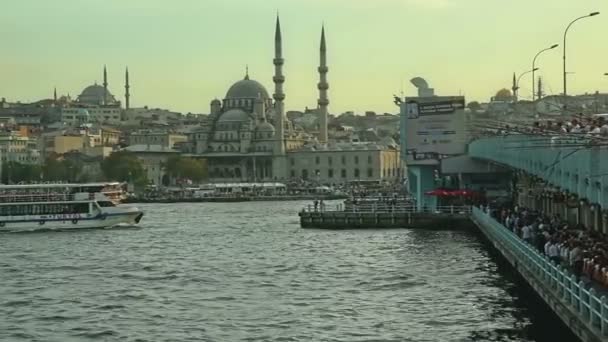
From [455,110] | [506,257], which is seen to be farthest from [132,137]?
[506,257]

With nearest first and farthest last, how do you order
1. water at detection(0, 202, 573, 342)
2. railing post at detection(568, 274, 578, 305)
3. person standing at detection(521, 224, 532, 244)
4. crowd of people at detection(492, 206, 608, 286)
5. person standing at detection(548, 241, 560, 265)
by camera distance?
railing post at detection(568, 274, 578, 305) → crowd of people at detection(492, 206, 608, 286) → person standing at detection(548, 241, 560, 265) → water at detection(0, 202, 573, 342) → person standing at detection(521, 224, 532, 244)

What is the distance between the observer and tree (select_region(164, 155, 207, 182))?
14162 centimetres

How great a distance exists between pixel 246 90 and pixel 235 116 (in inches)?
312

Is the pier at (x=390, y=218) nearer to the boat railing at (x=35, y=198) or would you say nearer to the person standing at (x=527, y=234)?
the boat railing at (x=35, y=198)

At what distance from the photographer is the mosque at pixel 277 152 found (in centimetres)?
14912

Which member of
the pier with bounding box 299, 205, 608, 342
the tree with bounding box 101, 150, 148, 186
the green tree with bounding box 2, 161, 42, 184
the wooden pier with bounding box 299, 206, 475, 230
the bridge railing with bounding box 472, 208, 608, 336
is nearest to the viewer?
the bridge railing with bounding box 472, 208, 608, 336

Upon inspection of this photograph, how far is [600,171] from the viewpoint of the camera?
19.0 meters

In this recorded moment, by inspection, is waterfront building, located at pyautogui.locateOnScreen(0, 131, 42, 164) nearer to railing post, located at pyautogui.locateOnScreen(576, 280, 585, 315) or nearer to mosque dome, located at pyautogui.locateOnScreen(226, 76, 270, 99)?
mosque dome, located at pyautogui.locateOnScreen(226, 76, 270, 99)

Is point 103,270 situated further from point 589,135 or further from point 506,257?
point 589,135

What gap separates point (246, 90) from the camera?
164875 mm

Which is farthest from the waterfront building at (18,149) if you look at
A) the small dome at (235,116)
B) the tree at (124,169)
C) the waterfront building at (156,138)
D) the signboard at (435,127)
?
the signboard at (435,127)

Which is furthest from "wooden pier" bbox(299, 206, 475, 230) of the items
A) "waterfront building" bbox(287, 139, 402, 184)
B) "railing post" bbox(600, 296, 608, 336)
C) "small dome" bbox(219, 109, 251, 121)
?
"small dome" bbox(219, 109, 251, 121)

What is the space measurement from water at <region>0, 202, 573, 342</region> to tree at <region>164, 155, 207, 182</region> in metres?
95.2

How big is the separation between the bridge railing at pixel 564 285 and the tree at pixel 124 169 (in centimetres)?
10686
